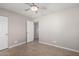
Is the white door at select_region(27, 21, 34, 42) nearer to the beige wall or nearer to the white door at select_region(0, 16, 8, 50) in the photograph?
the beige wall

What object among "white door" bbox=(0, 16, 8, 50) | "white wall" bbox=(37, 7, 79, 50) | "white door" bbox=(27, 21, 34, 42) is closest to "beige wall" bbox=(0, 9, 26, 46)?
"white door" bbox=(0, 16, 8, 50)

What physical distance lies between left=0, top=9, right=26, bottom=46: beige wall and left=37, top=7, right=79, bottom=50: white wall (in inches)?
60.2

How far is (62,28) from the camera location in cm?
412

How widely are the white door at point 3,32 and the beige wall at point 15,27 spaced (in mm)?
282

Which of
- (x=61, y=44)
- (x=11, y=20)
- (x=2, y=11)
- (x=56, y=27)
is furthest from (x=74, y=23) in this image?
(x=2, y=11)

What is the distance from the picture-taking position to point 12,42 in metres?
4.32

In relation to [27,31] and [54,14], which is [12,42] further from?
[54,14]

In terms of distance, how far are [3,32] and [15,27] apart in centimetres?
94

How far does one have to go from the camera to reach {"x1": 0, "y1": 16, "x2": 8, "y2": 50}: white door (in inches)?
140

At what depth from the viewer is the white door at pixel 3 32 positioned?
355cm

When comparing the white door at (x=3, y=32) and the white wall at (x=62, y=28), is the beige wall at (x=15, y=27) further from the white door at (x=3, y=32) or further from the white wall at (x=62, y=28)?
the white wall at (x=62, y=28)

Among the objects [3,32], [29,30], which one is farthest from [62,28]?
[3,32]

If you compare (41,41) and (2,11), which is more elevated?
(2,11)

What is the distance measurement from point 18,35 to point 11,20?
1.13 metres
